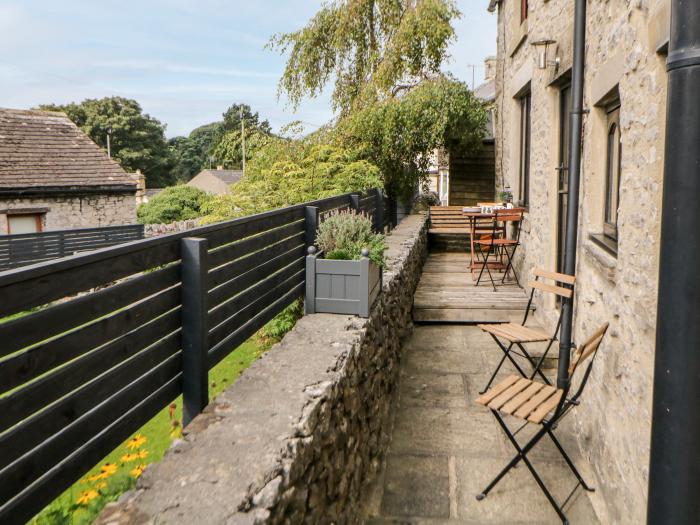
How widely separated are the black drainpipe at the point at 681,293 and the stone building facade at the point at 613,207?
1.67 m

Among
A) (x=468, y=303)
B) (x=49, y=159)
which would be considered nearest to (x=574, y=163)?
(x=468, y=303)

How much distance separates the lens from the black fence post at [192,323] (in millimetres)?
2422

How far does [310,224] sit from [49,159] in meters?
16.5

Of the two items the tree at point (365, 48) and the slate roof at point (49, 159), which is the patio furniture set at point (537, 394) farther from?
the slate roof at point (49, 159)

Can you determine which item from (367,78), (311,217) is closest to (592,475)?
(311,217)

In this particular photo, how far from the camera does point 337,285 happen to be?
4.04 meters

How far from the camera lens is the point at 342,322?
3826 millimetres

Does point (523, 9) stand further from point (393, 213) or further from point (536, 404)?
point (536, 404)

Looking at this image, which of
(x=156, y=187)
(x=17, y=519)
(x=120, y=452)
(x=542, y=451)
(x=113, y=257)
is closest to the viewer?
(x=17, y=519)

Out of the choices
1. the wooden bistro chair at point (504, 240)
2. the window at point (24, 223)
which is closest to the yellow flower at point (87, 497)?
the wooden bistro chair at point (504, 240)

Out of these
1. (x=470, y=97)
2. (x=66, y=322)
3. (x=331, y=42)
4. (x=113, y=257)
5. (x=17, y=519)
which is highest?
(x=331, y=42)

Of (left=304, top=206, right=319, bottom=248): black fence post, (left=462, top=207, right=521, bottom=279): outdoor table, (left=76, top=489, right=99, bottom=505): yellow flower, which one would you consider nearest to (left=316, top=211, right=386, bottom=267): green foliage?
(left=304, top=206, right=319, bottom=248): black fence post

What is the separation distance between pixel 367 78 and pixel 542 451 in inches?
427

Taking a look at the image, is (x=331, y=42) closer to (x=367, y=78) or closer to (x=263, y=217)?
(x=367, y=78)
